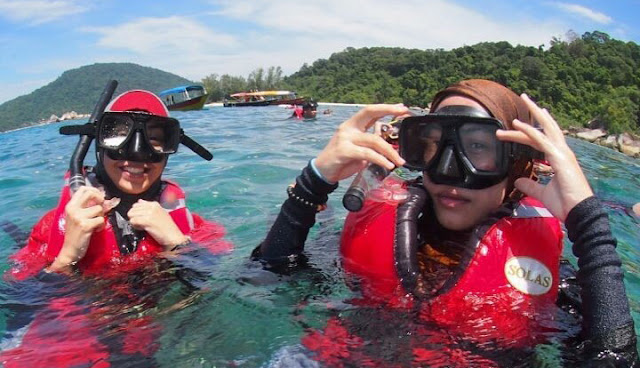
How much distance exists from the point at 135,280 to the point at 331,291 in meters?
1.06

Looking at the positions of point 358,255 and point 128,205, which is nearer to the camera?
point 358,255

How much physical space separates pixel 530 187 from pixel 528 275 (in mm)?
363

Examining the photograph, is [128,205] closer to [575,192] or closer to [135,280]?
[135,280]

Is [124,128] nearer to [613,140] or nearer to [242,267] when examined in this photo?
[242,267]

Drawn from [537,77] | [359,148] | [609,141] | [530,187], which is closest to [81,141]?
[359,148]

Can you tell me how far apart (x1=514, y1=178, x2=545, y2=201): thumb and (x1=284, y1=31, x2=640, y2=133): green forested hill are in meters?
32.6

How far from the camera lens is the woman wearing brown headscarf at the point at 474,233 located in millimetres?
1811

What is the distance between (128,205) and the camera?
3.15 metres

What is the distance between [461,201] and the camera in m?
2.23

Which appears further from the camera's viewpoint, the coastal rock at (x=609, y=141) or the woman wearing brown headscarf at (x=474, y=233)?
the coastal rock at (x=609, y=141)

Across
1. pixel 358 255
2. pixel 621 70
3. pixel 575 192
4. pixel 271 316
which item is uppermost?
pixel 621 70

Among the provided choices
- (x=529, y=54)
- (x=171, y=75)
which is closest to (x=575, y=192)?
(x=529, y=54)

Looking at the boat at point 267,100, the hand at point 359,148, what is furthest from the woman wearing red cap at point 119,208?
the boat at point 267,100

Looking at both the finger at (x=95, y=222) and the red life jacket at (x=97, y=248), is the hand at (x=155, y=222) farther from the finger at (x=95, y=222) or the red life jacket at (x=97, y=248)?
the finger at (x=95, y=222)
